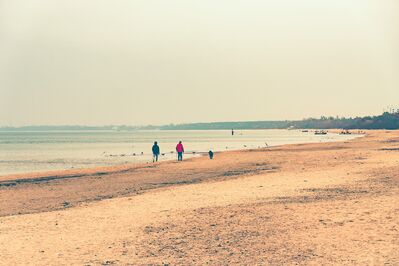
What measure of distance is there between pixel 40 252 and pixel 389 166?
863 inches

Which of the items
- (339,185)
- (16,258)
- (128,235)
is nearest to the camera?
(16,258)

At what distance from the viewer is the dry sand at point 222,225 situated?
446 inches

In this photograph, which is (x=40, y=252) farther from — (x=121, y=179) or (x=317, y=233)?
(x=121, y=179)

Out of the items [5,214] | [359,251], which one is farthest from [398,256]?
[5,214]

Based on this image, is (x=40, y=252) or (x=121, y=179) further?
(x=121, y=179)

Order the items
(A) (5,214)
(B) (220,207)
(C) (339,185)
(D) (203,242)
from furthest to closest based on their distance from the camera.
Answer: (C) (339,185), (A) (5,214), (B) (220,207), (D) (203,242)

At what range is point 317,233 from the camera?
12.9m

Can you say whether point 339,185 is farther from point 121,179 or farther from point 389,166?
point 121,179

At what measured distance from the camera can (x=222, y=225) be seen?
14367 millimetres

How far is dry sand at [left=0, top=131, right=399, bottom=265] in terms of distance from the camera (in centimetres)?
1132

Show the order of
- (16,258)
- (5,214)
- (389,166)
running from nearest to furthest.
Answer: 1. (16,258)
2. (5,214)
3. (389,166)

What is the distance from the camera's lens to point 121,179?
32.8 m

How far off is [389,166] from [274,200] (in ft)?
42.0

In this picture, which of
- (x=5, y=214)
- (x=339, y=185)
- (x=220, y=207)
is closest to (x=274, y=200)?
(x=220, y=207)
